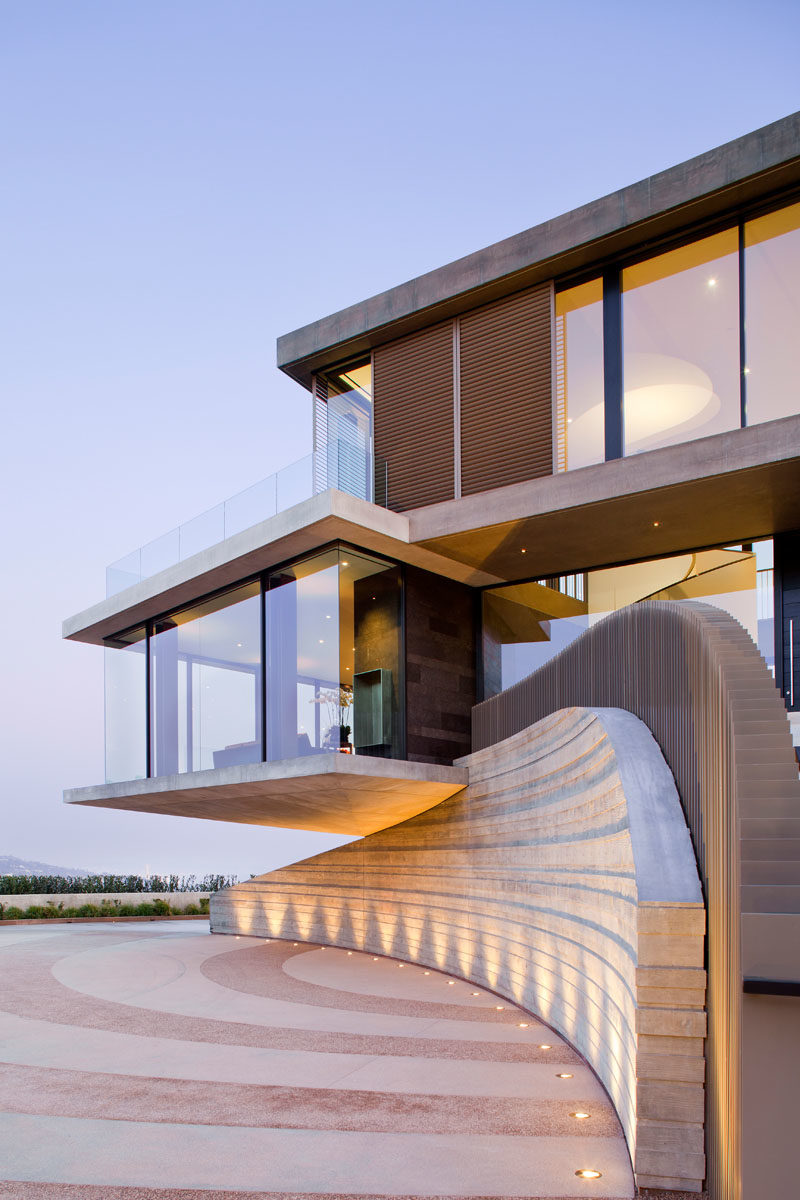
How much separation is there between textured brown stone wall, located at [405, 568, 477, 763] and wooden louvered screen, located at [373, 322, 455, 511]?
1401 millimetres

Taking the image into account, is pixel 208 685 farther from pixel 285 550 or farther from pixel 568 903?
pixel 568 903

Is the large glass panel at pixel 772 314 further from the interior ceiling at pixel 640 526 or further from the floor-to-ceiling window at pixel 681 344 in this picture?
the interior ceiling at pixel 640 526

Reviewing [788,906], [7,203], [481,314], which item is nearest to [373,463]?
[481,314]

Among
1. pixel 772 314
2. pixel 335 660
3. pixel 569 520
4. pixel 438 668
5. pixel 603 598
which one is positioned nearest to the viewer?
pixel 772 314

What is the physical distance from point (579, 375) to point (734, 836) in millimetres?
10029

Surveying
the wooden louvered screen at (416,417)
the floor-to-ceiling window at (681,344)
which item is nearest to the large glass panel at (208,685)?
the wooden louvered screen at (416,417)

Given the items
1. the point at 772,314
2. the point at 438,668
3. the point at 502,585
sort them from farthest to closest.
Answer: the point at 502,585 < the point at 438,668 < the point at 772,314

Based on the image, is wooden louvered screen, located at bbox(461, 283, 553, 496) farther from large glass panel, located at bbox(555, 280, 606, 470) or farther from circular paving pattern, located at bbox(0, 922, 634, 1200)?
circular paving pattern, located at bbox(0, 922, 634, 1200)

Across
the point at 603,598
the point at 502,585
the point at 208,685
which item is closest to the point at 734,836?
the point at 603,598

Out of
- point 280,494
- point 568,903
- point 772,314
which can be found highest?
point 772,314

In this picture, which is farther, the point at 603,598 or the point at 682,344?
the point at 603,598

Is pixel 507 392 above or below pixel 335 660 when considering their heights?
above

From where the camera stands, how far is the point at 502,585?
15898 mm

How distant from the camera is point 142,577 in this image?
17.0m
